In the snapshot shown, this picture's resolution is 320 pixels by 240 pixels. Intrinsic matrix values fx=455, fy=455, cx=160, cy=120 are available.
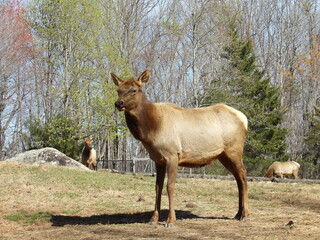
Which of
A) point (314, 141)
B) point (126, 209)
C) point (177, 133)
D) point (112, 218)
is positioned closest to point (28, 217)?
point (112, 218)

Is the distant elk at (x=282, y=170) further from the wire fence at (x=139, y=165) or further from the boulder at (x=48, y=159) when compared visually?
the boulder at (x=48, y=159)

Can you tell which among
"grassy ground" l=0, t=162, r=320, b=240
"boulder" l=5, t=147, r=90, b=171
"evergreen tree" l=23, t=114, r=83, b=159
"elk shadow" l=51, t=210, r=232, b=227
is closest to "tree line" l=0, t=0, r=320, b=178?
"evergreen tree" l=23, t=114, r=83, b=159

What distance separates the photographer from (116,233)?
→ 714 centimetres

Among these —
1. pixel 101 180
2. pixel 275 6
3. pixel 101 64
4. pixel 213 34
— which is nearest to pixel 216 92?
pixel 213 34

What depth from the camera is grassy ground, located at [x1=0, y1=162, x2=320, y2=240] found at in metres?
7.23

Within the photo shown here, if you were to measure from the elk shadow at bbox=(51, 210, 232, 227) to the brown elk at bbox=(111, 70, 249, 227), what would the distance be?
88cm

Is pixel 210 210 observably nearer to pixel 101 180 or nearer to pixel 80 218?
pixel 80 218

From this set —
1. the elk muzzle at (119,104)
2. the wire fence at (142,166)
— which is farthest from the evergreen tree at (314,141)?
the elk muzzle at (119,104)

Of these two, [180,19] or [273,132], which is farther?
[180,19]

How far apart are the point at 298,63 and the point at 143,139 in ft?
131

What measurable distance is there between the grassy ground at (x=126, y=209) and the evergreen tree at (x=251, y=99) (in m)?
14.6

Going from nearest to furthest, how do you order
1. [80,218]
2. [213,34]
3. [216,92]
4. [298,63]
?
1. [80,218]
2. [216,92]
3. [213,34]
4. [298,63]

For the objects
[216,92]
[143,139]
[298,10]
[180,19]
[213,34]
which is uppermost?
[298,10]

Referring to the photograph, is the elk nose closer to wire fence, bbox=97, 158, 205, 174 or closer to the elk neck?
the elk neck
